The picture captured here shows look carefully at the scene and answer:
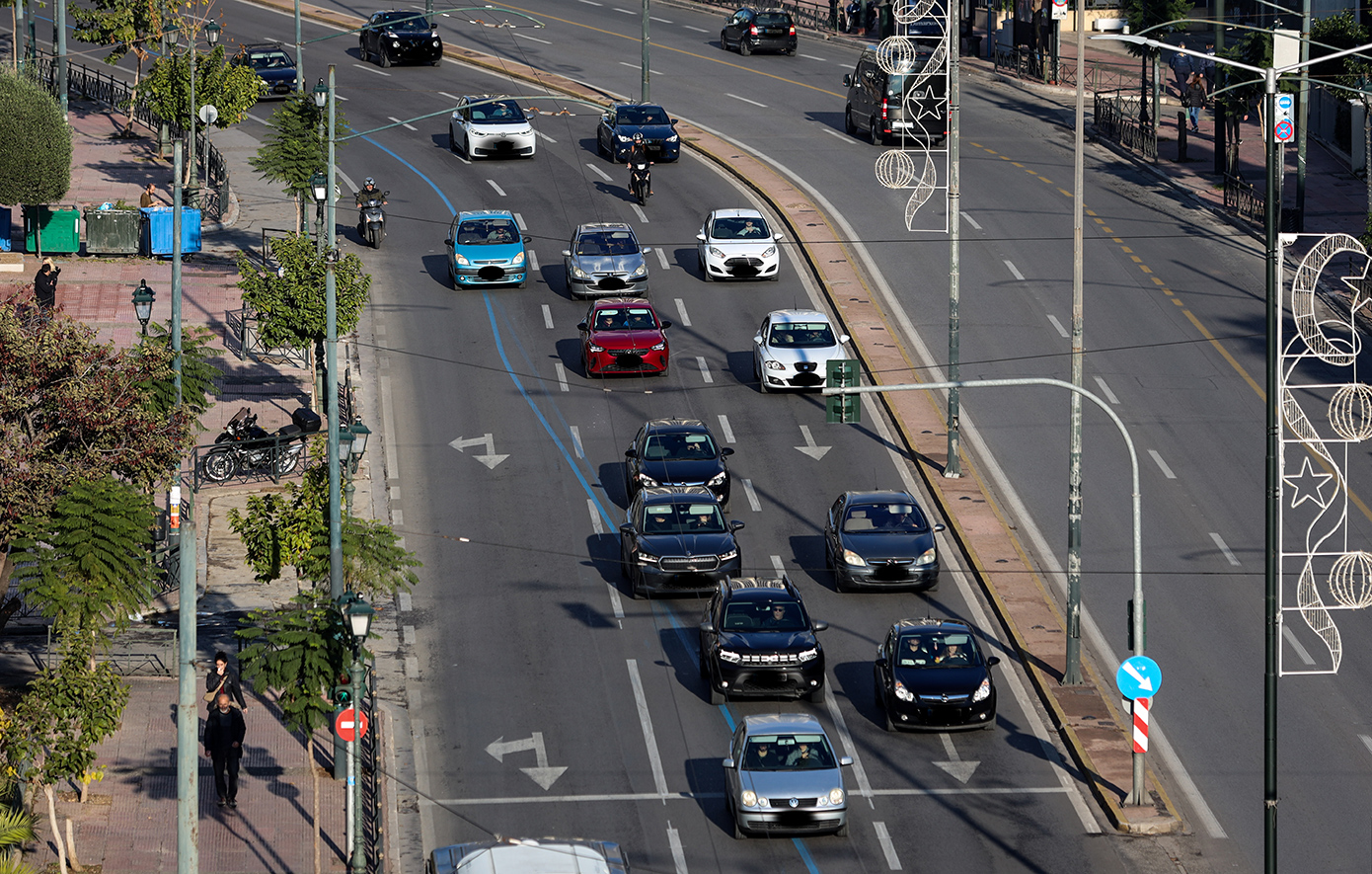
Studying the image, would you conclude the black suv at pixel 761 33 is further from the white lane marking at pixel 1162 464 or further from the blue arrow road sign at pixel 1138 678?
the blue arrow road sign at pixel 1138 678

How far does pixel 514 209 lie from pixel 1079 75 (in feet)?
90.2

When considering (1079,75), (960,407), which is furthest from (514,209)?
(1079,75)

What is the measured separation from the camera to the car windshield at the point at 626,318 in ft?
151

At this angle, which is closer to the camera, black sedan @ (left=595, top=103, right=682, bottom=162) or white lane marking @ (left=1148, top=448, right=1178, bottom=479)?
white lane marking @ (left=1148, top=448, right=1178, bottom=479)

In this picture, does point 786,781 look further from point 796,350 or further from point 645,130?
point 645,130

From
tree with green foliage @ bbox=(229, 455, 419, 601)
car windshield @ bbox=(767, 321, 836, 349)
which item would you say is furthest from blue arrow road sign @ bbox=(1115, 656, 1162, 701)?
car windshield @ bbox=(767, 321, 836, 349)

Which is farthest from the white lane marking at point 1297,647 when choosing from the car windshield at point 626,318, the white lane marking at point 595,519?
the car windshield at point 626,318

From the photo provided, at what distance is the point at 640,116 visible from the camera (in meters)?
62.2

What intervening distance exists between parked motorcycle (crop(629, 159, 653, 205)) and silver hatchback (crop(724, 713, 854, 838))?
32.0 m

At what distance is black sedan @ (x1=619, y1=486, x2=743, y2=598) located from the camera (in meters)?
35.3

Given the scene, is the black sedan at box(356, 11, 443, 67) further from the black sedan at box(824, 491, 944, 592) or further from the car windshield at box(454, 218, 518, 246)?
the black sedan at box(824, 491, 944, 592)

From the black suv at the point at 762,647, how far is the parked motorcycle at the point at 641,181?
27.6 m

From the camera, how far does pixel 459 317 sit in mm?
50125

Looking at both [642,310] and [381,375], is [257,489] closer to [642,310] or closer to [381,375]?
[381,375]
